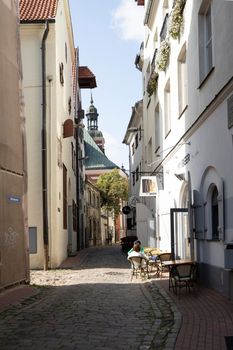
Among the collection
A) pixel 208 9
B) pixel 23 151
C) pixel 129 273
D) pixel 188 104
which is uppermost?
pixel 208 9

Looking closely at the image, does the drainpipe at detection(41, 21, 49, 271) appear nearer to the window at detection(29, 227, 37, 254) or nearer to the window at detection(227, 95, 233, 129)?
the window at detection(29, 227, 37, 254)

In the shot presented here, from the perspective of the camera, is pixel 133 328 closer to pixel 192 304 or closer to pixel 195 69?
pixel 192 304

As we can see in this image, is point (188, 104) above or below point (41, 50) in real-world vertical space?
below

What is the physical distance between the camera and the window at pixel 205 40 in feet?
44.6

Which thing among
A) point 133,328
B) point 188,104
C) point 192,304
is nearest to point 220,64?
point 188,104

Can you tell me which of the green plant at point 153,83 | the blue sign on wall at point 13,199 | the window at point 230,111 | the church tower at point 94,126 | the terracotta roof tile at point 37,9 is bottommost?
the blue sign on wall at point 13,199

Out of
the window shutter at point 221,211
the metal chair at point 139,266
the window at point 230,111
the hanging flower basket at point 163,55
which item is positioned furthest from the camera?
the hanging flower basket at point 163,55

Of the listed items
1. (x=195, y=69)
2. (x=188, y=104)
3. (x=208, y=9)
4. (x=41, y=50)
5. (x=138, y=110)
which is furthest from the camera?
(x=138, y=110)

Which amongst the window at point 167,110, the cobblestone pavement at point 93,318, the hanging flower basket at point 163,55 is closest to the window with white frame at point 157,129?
the window at point 167,110

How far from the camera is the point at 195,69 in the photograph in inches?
575

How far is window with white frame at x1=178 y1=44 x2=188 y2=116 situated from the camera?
17041 millimetres

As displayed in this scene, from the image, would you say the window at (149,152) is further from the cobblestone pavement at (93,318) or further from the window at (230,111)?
the window at (230,111)

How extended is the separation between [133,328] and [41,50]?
51.4 feet

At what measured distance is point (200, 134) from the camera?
14.1m
